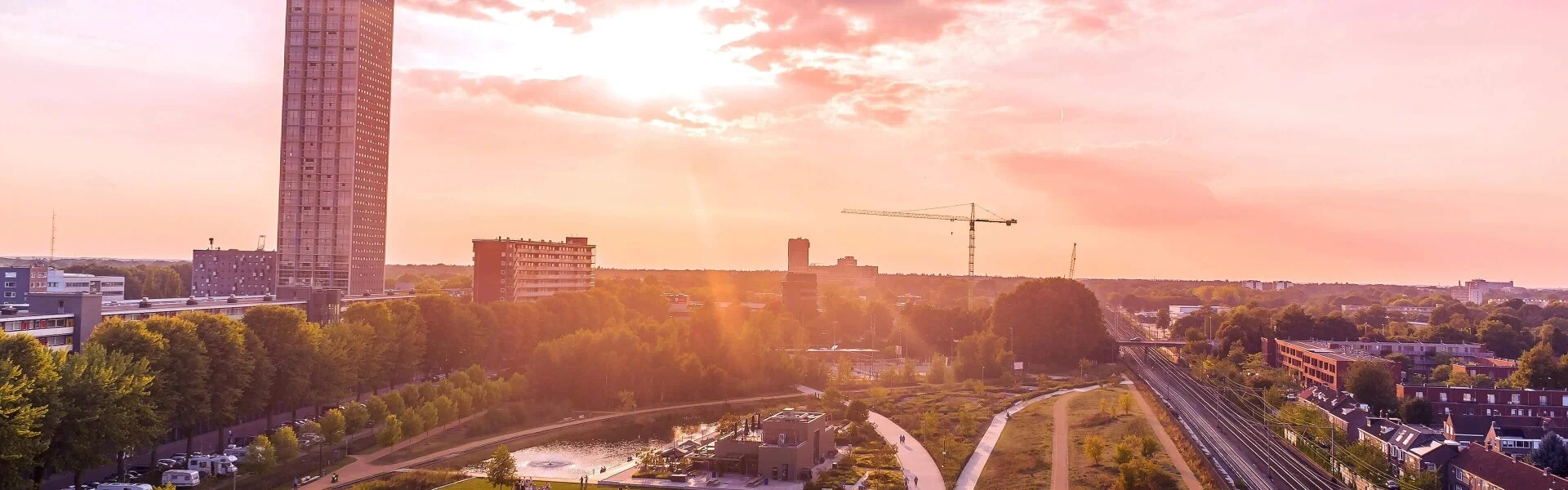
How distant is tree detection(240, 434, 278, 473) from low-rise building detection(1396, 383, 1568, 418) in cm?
5559

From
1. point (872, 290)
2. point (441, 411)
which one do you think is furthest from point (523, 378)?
point (872, 290)

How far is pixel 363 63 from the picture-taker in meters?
76.4

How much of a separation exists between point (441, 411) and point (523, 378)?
31.6 ft

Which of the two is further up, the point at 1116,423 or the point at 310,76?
the point at 310,76

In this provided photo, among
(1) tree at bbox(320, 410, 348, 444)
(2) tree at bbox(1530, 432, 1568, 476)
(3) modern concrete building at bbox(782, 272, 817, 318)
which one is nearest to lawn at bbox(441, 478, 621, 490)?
(1) tree at bbox(320, 410, 348, 444)

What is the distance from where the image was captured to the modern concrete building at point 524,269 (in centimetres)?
8625

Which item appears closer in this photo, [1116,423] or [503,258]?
[1116,423]

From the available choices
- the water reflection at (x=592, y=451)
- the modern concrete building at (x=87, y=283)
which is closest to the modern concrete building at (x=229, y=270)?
the modern concrete building at (x=87, y=283)

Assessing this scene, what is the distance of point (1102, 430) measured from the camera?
50.2 metres

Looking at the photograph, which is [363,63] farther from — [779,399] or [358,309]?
[779,399]

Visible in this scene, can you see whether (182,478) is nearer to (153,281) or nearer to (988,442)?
(988,442)

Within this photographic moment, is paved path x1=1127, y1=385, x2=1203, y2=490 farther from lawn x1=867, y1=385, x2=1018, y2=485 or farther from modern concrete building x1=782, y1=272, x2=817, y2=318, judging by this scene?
modern concrete building x1=782, y1=272, x2=817, y2=318

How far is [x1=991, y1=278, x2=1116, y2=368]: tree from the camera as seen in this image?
83.1m

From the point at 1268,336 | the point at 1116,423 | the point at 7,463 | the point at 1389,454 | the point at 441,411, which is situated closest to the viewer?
the point at 7,463
